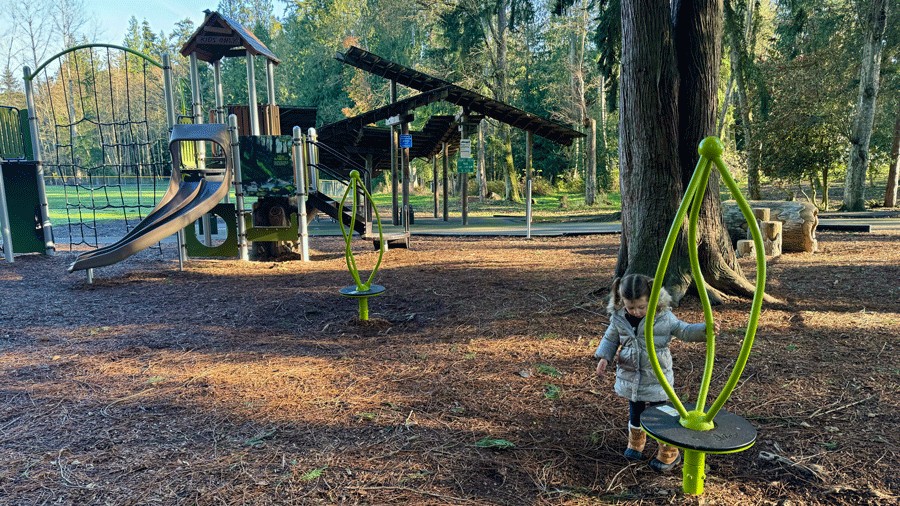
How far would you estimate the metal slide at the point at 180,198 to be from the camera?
872 cm

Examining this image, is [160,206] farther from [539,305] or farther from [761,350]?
[761,350]

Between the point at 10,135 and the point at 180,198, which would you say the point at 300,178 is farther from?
the point at 10,135

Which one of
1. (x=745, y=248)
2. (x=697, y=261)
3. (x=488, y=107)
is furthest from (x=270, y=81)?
(x=697, y=261)

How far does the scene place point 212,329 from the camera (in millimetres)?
6137

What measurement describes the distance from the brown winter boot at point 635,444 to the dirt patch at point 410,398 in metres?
0.07

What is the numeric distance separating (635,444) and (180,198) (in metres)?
9.66

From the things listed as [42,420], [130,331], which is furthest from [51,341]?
[42,420]

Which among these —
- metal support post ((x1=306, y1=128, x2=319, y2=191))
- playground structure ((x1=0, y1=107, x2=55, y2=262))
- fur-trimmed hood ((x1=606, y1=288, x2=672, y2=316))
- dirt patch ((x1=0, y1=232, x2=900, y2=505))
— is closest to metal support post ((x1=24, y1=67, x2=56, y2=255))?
playground structure ((x1=0, y1=107, x2=55, y2=262))

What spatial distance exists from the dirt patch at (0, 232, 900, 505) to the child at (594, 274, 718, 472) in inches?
5.2

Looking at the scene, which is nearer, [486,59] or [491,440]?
[491,440]

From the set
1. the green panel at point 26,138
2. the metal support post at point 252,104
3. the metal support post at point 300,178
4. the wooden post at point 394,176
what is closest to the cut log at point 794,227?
the metal support post at point 300,178

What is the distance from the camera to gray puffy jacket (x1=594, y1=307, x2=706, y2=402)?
9.45ft

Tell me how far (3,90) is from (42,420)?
57354 millimetres

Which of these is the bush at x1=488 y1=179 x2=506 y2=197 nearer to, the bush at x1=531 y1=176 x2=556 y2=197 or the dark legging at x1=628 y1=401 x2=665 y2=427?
the bush at x1=531 y1=176 x2=556 y2=197
